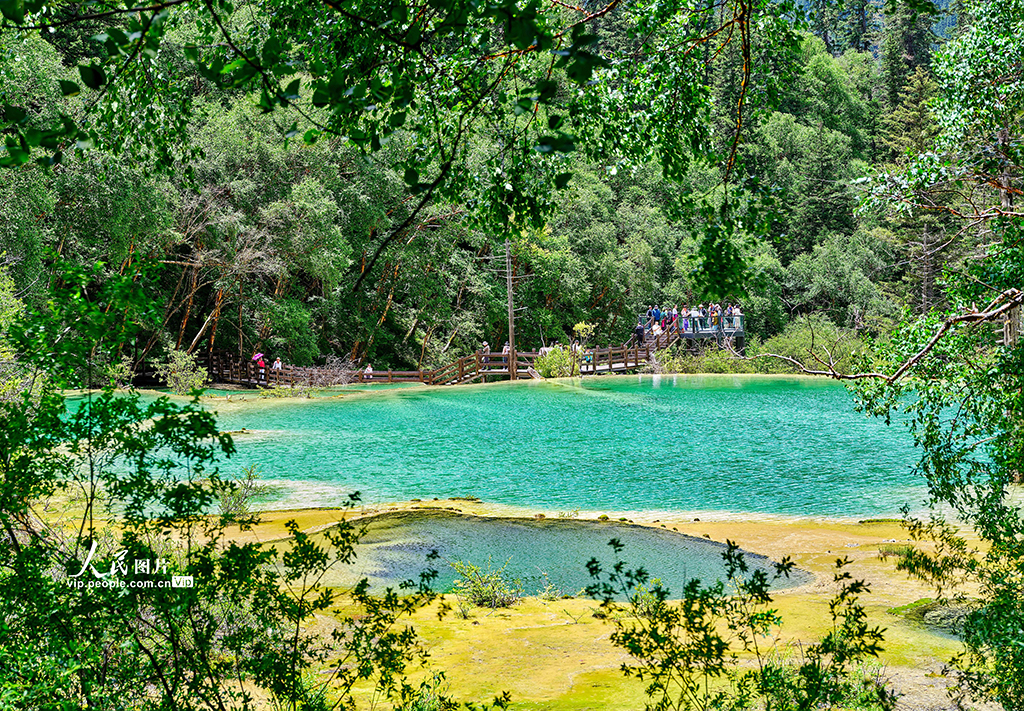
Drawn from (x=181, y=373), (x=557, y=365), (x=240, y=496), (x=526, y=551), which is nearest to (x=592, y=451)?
(x=526, y=551)

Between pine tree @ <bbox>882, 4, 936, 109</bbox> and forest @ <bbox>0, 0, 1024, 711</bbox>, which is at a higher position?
pine tree @ <bbox>882, 4, 936, 109</bbox>

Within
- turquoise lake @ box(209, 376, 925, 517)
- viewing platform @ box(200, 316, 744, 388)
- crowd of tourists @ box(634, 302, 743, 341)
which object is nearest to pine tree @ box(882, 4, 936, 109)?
crowd of tourists @ box(634, 302, 743, 341)

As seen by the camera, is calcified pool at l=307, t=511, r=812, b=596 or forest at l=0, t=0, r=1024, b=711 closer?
forest at l=0, t=0, r=1024, b=711

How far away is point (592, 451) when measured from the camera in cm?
1381

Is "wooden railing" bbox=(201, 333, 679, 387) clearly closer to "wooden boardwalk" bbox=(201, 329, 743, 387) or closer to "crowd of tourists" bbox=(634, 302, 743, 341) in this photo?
"wooden boardwalk" bbox=(201, 329, 743, 387)

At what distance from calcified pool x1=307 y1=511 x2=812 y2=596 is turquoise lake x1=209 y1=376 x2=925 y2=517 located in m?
1.38

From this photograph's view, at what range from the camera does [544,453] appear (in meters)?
13.7

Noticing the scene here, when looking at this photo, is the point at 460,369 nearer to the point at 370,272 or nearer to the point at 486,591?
the point at 370,272

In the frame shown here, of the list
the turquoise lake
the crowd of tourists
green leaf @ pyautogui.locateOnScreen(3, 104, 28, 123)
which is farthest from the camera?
the crowd of tourists

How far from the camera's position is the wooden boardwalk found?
85.4 ft

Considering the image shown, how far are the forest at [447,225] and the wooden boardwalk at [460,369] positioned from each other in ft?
3.09

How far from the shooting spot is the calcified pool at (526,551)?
6727 millimetres

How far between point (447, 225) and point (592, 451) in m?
18.4

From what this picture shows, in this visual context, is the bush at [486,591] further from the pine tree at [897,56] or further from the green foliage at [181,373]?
the pine tree at [897,56]
